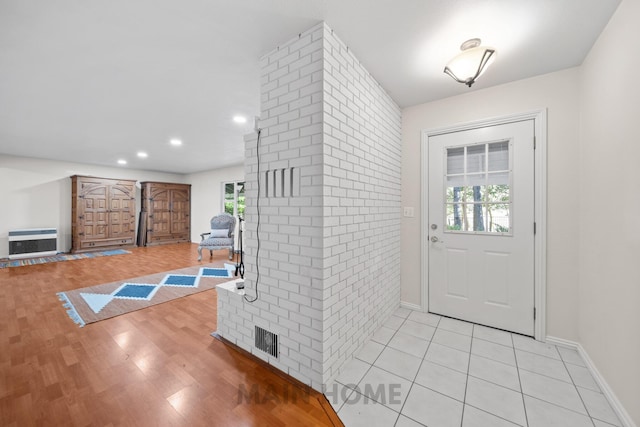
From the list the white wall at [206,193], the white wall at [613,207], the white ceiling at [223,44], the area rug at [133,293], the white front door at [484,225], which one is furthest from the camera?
the white wall at [206,193]

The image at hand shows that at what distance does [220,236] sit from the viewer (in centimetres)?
584

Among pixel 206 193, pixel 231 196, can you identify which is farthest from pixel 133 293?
pixel 206 193

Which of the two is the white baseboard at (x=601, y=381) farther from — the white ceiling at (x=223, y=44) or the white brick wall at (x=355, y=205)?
the white ceiling at (x=223, y=44)

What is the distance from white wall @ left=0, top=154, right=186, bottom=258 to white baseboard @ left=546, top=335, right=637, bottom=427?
32.0 ft

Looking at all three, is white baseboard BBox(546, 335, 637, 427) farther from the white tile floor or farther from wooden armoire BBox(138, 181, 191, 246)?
Answer: wooden armoire BBox(138, 181, 191, 246)

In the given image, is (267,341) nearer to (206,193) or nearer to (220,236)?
(220,236)

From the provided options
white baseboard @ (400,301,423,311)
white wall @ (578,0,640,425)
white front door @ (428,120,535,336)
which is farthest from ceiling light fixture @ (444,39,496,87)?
white baseboard @ (400,301,423,311)

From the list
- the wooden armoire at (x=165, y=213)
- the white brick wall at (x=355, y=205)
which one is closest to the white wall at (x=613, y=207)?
the white brick wall at (x=355, y=205)

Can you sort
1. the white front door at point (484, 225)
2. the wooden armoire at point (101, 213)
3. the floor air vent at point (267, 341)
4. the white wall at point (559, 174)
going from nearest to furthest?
the floor air vent at point (267, 341) → the white wall at point (559, 174) → the white front door at point (484, 225) → the wooden armoire at point (101, 213)

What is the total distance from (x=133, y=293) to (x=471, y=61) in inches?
181

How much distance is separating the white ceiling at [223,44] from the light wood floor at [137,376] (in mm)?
2428

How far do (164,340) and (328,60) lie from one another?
2715 mm

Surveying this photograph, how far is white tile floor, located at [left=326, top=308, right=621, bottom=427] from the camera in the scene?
4.54 feet

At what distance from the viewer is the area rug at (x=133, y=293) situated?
2.76m
